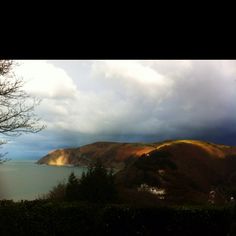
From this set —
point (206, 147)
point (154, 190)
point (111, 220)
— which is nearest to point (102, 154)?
point (154, 190)

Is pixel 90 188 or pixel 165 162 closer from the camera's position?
pixel 90 188

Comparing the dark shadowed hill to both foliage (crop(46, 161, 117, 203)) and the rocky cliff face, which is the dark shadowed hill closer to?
the rocky cliff face

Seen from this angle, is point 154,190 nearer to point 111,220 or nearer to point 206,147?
point 206,147

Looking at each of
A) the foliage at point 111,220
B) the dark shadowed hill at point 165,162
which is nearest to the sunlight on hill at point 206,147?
the dark shadowed hill at point 165,162

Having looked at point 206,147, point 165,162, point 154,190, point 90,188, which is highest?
point 206,147

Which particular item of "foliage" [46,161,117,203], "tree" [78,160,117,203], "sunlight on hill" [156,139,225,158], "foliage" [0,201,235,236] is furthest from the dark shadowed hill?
"foliage" [0,201,235,236]

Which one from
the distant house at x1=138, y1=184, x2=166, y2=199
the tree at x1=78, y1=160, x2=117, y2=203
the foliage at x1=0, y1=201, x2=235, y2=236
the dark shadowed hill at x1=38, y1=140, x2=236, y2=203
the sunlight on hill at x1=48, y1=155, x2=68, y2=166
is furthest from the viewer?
the sunlight on hill at x1=48, y1=155, x2=68, y2=166

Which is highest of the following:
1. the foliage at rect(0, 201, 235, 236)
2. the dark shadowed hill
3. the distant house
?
the dark shadowed hill
